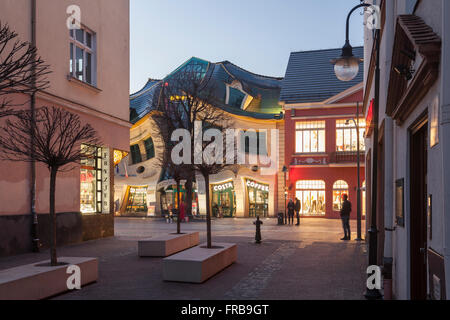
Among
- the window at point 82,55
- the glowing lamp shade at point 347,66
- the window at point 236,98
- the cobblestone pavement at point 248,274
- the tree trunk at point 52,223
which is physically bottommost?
the cobblestone pavement at point 248,274

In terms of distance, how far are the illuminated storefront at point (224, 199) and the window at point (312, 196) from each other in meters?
5.10

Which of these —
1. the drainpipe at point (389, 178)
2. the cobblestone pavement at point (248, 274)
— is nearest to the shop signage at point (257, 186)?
the cobblestone pavement at point (248, 274)

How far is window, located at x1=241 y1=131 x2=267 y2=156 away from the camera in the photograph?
3722 centimetres

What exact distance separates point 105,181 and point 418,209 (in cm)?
1446

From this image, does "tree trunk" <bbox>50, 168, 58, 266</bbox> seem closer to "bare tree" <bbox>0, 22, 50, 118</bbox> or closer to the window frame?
"bare tree" <bbox>0, 22, 50, 118</bbox>

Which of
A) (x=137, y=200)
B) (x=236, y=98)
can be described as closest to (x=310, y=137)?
(x=236, y=98)

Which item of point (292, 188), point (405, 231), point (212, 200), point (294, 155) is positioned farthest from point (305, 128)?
point (405, 231)

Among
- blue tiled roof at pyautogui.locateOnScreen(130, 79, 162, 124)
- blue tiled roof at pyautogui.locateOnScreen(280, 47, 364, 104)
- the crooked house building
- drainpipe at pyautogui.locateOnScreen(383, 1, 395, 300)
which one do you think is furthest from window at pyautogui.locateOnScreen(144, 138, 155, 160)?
drainpipe at pyautogui.locateOnScreen(383, 1, 395, 300)

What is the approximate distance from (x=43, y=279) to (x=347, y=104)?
99.7ft

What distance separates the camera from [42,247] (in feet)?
47.5

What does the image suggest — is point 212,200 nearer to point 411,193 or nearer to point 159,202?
point 159,202

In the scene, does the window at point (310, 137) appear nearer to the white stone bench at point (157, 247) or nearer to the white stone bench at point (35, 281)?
the white stone bench at point (157, 247)

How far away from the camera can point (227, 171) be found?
3762 centimetres

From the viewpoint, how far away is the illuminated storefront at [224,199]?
123 feet
